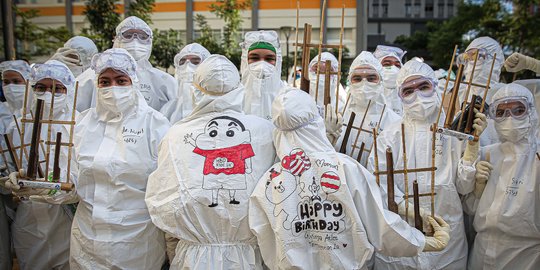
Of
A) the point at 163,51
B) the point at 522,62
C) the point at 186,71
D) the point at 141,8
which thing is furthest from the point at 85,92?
the point at 163,51

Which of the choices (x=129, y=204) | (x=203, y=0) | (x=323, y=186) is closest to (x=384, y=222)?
(x=323, y=186)

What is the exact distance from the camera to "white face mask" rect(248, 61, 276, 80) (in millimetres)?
4262

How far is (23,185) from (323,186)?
6.42ft

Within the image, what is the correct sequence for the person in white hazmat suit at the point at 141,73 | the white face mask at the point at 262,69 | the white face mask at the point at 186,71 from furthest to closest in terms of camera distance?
the white face mask at the point at 186,71
the person in white hazmat suit at the point at 141,73
the white face mask at the point at 262,69

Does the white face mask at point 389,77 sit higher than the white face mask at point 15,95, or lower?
higher

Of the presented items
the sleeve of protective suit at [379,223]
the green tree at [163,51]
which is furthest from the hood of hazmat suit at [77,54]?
the green tree at [163,51]

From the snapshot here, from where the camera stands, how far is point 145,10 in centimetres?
1030

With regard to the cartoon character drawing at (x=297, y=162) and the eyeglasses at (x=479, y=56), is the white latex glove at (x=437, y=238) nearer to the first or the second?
the cartoon character drawing at (x=297, y=162)

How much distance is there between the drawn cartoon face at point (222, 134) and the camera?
116 inches

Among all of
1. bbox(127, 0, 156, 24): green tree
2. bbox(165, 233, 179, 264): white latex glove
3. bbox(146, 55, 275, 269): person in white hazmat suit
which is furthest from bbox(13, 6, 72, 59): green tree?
bbox(146, 55, 275, 269): person in white hazmat suit

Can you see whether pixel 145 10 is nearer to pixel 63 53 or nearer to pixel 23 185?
pixel 63 53

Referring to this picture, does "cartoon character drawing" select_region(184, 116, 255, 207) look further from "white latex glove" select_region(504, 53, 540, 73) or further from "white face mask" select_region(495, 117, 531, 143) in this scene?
"white latex glove" select_region(504, 53, 540, 73)

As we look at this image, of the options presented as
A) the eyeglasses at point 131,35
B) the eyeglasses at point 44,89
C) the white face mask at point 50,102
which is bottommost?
the white face mask at point 50,102

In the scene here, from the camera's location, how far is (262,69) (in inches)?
167
